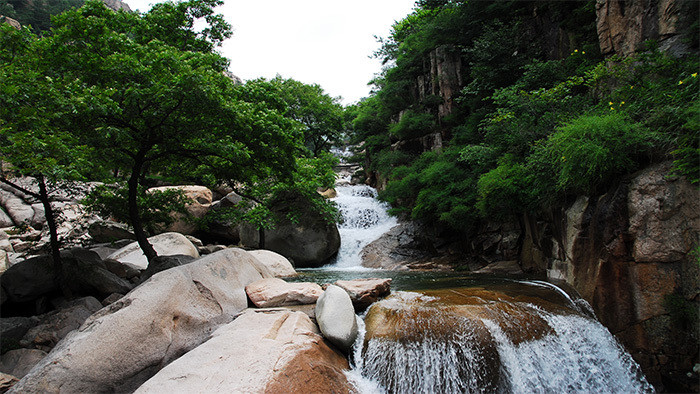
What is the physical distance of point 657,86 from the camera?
6.38 meters

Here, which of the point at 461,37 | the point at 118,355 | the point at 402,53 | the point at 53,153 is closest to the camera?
A: the point at 118,355

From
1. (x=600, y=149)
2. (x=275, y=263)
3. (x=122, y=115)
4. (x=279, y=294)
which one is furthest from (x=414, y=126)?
(x=122, y=115)

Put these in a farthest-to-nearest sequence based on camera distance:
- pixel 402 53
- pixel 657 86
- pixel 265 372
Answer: pixel 402 53
pixel 657 86
pixel 265 372

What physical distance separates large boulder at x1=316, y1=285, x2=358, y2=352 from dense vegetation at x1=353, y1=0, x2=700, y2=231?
213 inches

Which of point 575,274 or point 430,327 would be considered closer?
point 430,327

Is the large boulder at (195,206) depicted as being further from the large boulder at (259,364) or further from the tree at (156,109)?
the large boulder at (259,364)

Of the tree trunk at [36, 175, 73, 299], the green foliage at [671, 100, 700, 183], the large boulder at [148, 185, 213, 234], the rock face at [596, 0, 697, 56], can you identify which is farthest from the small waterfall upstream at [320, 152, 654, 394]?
the large boulder at [148, 185, 213, 234]

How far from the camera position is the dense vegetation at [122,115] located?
440 centimetres

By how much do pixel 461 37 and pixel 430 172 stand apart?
9906mm

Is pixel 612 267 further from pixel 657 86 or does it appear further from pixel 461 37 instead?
pixel 461 37

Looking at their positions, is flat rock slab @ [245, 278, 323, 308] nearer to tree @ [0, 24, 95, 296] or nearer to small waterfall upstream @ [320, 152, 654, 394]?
small waterfall upstream @ [320, 152, 654, 394]

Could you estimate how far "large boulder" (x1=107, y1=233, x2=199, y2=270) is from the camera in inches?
421

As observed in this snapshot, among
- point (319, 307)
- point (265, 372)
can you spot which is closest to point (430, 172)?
point (319, 307)

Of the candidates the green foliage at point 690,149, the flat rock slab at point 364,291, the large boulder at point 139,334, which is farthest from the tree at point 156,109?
the green foliage at point 690,149
